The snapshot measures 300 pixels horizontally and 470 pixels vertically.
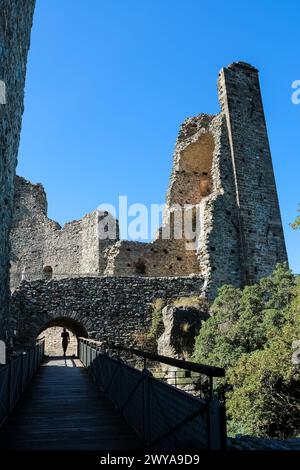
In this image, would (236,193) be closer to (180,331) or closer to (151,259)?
(151,259)

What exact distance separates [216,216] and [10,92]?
39.1 feet

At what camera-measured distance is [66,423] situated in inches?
210

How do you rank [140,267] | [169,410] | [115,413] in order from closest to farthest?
[169,410]
[115,413]
[140,267]

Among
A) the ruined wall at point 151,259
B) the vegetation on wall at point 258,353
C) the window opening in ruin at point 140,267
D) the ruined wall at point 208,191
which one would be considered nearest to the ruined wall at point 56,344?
the ruined wall at point 151,259

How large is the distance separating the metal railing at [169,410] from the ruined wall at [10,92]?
3661mm

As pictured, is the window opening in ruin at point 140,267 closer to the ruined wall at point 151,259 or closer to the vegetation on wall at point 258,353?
the ruined wall at point 151,259

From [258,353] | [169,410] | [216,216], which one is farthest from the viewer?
[216,216]

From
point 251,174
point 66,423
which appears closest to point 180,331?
point 251,174

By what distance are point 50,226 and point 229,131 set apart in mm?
12299

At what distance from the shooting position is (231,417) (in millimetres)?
9969

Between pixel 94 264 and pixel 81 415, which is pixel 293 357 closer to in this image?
pixel 81 415

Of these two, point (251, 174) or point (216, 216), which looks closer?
point (216, 216)

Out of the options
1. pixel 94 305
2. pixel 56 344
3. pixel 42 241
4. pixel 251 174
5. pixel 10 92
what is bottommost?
pixel 56 344
